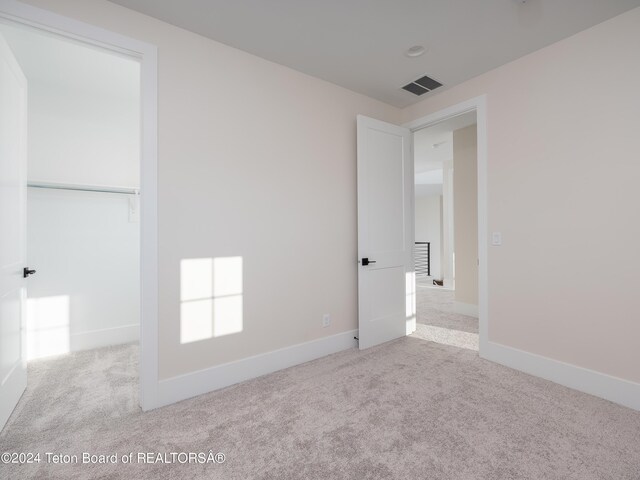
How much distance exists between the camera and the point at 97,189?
3.22 metres

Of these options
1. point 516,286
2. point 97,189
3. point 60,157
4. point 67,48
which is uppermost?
point 67,48

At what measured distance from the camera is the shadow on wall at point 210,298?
7.25 ft

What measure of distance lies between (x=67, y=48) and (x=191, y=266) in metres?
1.83

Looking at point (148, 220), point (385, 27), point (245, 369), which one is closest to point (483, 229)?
point (385, 27)

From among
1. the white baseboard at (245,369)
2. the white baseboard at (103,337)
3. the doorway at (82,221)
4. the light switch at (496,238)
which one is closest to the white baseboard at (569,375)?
the light switch at (496,238)

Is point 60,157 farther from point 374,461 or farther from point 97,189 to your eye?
point 374,461

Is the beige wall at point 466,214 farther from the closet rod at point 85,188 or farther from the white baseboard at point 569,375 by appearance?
the closet rod at point 85,188

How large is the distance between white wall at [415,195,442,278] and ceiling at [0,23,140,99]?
9.54 m

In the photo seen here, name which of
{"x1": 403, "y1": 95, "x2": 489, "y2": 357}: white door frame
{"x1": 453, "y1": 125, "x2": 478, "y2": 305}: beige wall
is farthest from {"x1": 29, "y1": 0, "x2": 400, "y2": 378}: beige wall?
{"x1": 453, "y1": 125, "x2": 478, "y2": 305}: beige wall

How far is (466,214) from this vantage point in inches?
174

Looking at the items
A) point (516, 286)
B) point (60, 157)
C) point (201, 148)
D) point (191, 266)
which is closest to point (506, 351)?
point (516, 286)

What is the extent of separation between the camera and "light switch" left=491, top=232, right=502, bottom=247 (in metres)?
2.74

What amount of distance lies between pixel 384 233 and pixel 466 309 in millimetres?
2146

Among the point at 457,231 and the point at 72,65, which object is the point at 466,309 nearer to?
the point at 457,231
